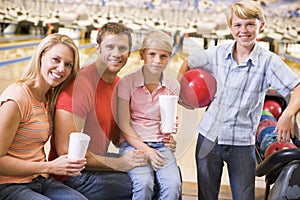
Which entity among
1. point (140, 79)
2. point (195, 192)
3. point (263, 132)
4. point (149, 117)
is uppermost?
point (140, 79)

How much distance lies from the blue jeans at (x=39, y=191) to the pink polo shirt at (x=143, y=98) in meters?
0.26

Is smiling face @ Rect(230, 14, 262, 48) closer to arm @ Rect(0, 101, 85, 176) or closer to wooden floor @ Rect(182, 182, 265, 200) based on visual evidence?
arm @ Rect(0, 101, 85, 176)

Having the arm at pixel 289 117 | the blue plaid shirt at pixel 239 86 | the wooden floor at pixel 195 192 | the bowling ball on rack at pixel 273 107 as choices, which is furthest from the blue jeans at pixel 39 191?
the bowling ball on rack at pixel 273 107

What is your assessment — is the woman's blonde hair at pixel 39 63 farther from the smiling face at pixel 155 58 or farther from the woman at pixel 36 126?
the smiling face at pixel 155 58

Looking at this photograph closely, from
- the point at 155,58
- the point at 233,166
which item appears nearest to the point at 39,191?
the point at 155,58

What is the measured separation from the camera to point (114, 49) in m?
1.24

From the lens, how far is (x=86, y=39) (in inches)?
328

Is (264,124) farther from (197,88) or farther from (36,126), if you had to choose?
(36,126)

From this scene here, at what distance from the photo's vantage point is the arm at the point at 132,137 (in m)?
1.26

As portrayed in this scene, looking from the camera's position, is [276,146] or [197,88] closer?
[197,88]

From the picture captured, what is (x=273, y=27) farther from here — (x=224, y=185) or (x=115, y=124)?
(x=115, y=124)

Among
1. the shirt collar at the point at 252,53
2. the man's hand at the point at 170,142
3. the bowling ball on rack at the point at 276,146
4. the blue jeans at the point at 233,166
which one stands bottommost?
the bowling ball on rack at the point at 276,146

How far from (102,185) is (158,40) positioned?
0.46m

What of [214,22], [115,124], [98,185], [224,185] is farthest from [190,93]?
[214,22]
